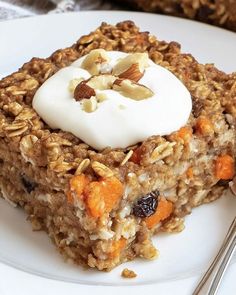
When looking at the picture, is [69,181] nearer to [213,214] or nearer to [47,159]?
[47,159]

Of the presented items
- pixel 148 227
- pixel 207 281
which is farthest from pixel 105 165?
pixel 207 281

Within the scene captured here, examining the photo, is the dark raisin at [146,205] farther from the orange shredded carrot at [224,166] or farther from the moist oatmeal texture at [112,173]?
the orange shredded carrot at [224,166]

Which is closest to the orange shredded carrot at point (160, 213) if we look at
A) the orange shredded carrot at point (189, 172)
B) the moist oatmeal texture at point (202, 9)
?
the orange shredded carrot at point (189, 172)

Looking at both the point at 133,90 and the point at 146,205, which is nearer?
the point at 146,205

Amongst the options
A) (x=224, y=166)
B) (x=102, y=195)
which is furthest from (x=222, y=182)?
(x=102, y=195)

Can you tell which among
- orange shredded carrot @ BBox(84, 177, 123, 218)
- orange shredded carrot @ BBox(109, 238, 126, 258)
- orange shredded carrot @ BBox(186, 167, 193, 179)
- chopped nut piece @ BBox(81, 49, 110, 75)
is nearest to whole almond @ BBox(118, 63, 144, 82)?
chopped nut piece @ BBox(81, 49, 110, 75)

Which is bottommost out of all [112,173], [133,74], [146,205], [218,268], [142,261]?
[142,261]

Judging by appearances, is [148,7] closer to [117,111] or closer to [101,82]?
[101,82]
